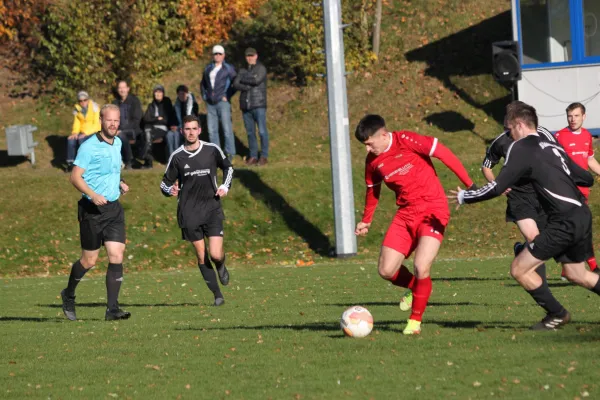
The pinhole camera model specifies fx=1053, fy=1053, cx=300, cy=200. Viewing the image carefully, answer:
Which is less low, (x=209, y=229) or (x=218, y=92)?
(x=218, y=92)

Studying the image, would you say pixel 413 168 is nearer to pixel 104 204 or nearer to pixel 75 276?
pixel 104 204

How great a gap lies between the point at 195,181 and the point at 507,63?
11288 mm

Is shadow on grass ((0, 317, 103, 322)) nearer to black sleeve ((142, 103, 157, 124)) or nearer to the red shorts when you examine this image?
the red shorts

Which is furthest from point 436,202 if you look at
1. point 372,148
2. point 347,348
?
point 347,348

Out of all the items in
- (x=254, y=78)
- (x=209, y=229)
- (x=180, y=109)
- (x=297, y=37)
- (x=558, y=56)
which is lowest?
(x=209, y=229)

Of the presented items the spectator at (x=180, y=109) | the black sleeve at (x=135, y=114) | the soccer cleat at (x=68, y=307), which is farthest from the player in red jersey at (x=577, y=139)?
the black sleeve at (x=135, y=114)

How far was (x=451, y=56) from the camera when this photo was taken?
3081 centimetres

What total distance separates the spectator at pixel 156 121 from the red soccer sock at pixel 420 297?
15531 mm

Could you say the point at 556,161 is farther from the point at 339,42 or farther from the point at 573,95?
the point at 573,95

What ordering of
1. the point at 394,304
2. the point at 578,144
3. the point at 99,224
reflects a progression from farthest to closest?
1. the point at 578,144
2. the point at 394,304
3. the point at 99,224

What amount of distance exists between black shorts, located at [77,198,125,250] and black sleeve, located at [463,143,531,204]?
4.63 m

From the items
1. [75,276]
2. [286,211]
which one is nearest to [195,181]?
[75,276]

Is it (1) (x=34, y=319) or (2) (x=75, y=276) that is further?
(1) (x=34, y=319)

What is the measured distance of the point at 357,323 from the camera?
30.7 feet
